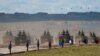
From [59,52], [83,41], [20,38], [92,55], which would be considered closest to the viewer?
[92,55]

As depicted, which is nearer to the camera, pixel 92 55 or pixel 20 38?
pixel 92 55

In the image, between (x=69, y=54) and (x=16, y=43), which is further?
(x=16, y=43)

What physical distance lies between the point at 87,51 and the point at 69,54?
2.59 meters

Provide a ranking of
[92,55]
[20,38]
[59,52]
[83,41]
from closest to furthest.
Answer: [92,55], [59,52], [83,41], [20,38]

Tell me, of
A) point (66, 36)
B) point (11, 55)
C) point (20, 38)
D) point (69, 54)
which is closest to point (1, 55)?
point (11, 55)

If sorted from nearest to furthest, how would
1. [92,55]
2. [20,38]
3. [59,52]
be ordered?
[92,55] → [59,52] → [20,38]

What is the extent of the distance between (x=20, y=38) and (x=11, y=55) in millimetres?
22942

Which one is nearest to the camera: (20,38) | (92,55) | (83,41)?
(92,55)

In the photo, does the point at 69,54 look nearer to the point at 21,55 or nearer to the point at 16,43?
the point at 21,55

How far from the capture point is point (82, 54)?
31.4m

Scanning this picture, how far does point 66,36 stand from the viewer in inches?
2004

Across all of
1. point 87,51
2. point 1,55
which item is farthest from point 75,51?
point 1,55

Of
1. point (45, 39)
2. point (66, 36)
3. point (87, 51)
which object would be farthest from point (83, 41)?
point (87, 51)

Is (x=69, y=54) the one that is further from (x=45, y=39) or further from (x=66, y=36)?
(x=45, y=39)
